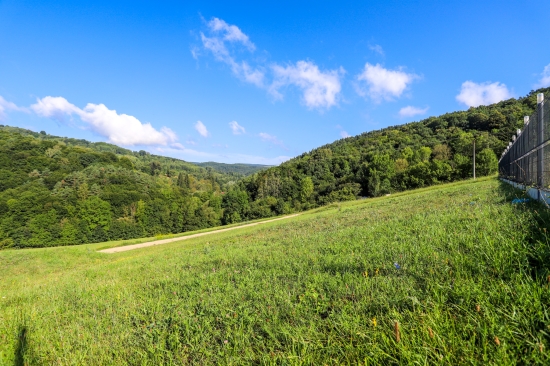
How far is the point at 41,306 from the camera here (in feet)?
15.3

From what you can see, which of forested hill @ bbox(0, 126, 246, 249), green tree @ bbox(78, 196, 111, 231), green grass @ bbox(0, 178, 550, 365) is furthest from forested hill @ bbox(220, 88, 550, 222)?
green grass @ bbox(0, 178, 550, 365)

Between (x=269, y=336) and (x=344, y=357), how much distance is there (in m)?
0.78

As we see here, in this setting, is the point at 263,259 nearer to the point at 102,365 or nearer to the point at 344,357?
the point at 102,365

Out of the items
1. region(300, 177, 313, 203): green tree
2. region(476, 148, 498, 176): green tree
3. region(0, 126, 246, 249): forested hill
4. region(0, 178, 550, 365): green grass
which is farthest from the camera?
region(300, 177, 313, 203): green tree

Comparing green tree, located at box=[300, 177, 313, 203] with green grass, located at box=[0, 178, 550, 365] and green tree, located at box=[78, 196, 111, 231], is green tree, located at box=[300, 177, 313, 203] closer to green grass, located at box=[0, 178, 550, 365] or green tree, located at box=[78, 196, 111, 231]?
green tree, located at box=[78, 196, 111, 231]

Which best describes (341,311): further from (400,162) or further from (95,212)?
(400,162)

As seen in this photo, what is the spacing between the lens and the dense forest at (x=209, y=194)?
55375mm

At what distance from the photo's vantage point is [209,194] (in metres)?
88.1

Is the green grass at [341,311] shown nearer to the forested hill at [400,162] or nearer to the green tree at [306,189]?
the forested hill at [400,162]

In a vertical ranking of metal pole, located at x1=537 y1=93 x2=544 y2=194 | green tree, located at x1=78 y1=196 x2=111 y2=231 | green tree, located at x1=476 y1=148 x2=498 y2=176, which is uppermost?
green tree, located at x1=476 y1=148 x2=498 y2=176

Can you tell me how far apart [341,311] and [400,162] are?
77968mm

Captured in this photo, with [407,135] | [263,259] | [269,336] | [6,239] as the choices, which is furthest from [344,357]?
[407,135]

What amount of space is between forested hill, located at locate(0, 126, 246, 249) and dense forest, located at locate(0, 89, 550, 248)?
8.7 inches

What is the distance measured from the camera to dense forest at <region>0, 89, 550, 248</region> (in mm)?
55375
